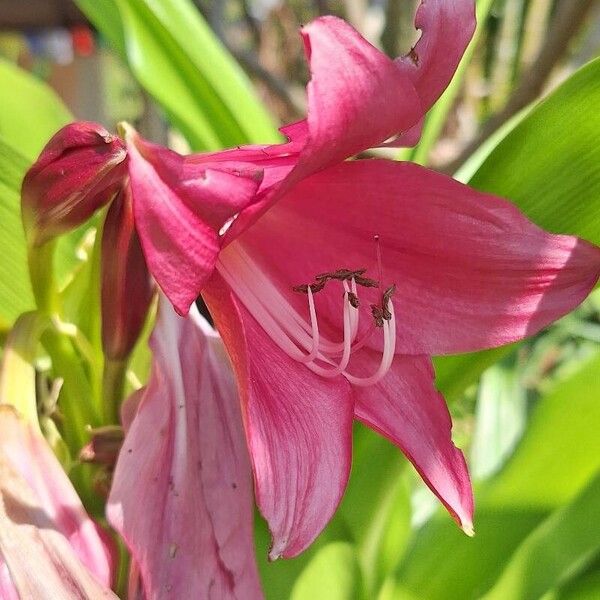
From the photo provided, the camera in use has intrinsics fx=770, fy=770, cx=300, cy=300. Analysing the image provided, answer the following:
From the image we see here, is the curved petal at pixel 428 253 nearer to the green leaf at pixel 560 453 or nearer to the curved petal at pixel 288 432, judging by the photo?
the curved petal at pixel 288 432

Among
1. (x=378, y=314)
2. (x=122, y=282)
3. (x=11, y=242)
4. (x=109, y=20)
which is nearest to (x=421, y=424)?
(x=378, y=314)

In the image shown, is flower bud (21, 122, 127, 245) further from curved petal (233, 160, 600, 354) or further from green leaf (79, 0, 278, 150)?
green leaf (79, 0, 278, 150)

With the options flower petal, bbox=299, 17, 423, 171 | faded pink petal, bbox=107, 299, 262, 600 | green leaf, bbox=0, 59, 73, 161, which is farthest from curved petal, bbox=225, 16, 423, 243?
green leaf, bbox=0, 59, 73, 161

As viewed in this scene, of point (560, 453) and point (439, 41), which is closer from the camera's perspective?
point (439, 41)

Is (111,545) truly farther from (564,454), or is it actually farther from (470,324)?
(564,454)

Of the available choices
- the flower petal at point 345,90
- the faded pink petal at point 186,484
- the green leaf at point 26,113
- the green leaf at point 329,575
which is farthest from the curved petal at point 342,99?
the green leaf at point 26,113

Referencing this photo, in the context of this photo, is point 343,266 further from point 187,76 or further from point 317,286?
Answer: point 187,76

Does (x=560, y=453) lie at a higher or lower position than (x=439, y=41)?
lower
